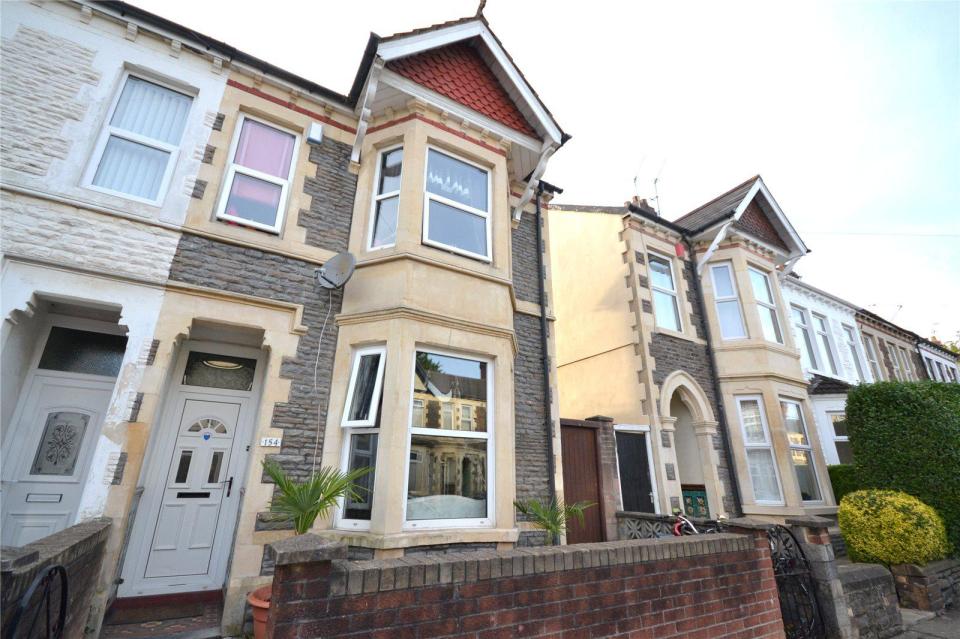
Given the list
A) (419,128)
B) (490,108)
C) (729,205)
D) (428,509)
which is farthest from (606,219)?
(428,509)

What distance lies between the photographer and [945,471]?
25.1 feet

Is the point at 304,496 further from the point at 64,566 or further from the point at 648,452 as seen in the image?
the point at 648,452

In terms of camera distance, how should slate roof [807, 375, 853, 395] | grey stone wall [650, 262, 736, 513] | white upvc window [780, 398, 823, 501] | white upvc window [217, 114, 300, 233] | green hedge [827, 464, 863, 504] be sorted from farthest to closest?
slate roof [807, 375, 853, 395] → green hedge [827, 464, 863, 504] → white upvc window [780, 398, 823, 501] → grey stone wall [650, 262, 736, 513] → white upvc window [217, 114, 300, 233]

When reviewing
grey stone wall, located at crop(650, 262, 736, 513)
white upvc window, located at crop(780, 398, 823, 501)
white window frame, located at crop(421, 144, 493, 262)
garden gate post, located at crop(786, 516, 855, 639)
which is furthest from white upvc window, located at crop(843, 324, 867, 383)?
white window frame, located at crop(421, 144, 493, 262)

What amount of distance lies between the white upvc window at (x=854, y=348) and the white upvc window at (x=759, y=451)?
303 inches

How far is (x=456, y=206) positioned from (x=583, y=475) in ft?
17.2

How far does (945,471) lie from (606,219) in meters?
8.13

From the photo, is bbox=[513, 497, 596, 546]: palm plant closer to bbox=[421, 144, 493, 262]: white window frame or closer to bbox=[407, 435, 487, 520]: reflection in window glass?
bbox=[407, 435, 487, 520]: reflection in window glass

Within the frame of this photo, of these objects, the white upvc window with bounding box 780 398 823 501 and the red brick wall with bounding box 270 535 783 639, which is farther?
the white upvc window with bounding box 780 398 823 501

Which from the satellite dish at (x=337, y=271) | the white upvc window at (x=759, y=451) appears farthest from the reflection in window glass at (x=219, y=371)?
the white upvc window at (x=759, y=451)

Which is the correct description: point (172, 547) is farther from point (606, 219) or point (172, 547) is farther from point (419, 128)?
point (606, 219)

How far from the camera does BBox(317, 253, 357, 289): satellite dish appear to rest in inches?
218

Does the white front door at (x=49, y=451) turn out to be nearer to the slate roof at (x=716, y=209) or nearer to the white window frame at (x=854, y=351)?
the slate roof at (x=716, y=209)

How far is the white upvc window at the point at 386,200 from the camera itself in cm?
622
